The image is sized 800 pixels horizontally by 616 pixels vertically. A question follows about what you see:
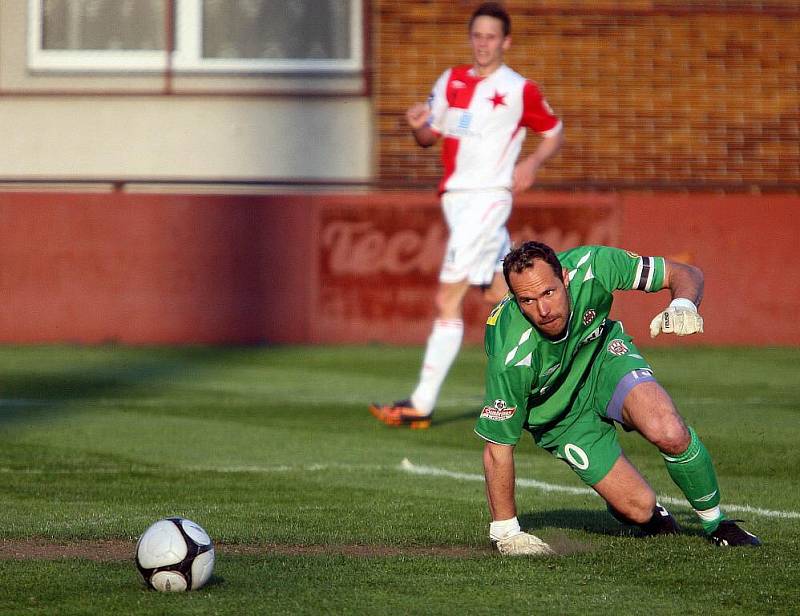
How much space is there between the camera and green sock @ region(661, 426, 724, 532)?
5551mm

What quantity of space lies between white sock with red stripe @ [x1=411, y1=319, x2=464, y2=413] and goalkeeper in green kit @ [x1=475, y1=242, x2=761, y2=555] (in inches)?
144

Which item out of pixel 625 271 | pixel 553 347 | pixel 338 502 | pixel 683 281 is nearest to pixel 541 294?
pixel 553 347

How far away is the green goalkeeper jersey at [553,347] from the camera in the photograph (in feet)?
17.7

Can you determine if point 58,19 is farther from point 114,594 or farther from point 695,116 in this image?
point 114,594

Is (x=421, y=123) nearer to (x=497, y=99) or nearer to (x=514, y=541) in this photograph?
(x=497, y=99)

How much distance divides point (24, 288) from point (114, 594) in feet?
38.6

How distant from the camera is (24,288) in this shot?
16.0m

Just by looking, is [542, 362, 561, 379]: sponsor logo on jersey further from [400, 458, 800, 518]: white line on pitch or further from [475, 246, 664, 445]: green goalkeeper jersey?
[400, 458, 800, 518]: white line on pitch

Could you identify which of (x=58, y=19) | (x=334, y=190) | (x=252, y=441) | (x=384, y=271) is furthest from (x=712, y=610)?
(x=58, y=19)

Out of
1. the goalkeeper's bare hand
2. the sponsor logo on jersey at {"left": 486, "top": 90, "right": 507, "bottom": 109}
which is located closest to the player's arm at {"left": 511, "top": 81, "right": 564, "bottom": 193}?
the sponsor logo on jersey at {"left": 486, "top": 90, "right": 507, "bottom": 109}

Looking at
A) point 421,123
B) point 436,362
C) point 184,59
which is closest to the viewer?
point 421,123

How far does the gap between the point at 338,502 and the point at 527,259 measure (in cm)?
204

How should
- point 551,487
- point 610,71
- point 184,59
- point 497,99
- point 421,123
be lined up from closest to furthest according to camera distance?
1. point 551,487
2. point 421,123
3. point 497,99
4. point 610,71
5. point 184,59

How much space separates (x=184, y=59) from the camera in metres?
19.0
